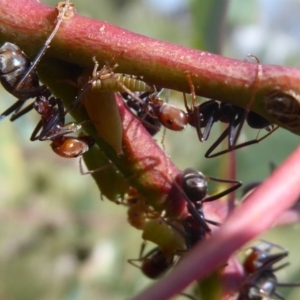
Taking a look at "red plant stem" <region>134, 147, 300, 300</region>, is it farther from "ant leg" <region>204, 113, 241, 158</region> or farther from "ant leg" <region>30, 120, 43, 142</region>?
"ant leg" <region>30, 120, 43, 142</region>

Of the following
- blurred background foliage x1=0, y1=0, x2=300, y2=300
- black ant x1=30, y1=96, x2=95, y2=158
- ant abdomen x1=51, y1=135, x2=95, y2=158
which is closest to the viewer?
ant abdomen x1=51, y1=135, x2=95, y2=158

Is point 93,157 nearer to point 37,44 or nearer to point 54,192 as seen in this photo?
point 37,44

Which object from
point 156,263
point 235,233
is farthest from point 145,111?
point 235,233

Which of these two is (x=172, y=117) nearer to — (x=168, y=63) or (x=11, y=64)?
(x=11, y=64)

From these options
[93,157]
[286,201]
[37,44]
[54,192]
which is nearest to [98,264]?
[54,192]

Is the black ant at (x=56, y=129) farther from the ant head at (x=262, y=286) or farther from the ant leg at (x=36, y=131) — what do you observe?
the ant head at (x=262, y=286)

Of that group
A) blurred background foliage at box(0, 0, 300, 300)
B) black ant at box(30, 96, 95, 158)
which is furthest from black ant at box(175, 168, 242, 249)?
blurred background foliage at box(0, 0, 300, 300)
